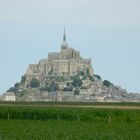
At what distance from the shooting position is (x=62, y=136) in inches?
1067

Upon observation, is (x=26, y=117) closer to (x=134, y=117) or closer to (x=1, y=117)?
(x=1, y=117)

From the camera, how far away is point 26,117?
53219 millimetres

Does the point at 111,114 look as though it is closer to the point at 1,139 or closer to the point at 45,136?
the point at 45,136

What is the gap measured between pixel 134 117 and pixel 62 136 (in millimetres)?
22650

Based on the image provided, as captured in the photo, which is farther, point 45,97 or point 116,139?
point 45,97

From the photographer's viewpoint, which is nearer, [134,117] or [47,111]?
[134,117]

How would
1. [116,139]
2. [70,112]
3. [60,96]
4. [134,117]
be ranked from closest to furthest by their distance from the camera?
1. [116,139]
2. [134,117]
3. [70,112]
4. [60,96]

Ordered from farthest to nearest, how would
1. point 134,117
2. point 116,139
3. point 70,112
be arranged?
point 70,112, point 134,117, point 116,139

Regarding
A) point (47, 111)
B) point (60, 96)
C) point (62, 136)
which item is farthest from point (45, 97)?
point (62, 136)

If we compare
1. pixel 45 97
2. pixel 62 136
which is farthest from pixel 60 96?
pixel 62 136

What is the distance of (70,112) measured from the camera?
174 ft

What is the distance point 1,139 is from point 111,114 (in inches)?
1140

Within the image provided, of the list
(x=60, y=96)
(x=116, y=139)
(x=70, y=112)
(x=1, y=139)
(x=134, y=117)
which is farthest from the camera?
(x=60, y=96)

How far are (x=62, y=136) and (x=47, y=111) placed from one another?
2637 cm
